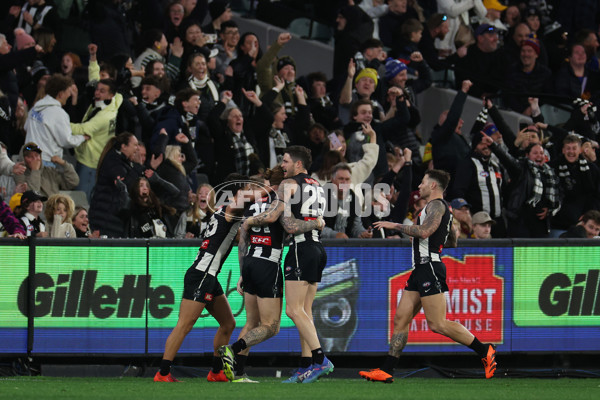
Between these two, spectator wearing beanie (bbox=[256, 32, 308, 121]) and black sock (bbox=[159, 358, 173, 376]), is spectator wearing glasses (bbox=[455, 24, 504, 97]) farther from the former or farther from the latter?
black sock (bbox=[159, 358, 173, 376])

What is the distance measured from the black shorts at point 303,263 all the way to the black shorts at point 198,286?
0.78m

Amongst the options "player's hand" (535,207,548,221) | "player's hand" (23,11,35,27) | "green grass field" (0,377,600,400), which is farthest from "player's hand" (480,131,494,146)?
"player's hand" (23,11,35,27)

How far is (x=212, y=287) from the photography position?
1162 cm

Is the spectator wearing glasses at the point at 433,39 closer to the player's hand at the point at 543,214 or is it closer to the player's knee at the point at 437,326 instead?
the player's hand at the point at 543,214

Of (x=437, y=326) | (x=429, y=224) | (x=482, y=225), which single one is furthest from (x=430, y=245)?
(x=482, y=225)

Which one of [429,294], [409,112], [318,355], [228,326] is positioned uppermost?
[409,112]

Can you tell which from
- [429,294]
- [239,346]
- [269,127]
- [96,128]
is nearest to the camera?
[239,346]

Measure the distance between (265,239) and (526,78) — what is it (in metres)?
10.3

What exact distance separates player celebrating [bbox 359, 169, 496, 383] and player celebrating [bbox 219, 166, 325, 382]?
1126mm

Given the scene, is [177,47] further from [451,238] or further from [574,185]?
[451,238]

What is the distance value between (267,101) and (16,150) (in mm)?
3660

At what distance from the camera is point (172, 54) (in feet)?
57.0

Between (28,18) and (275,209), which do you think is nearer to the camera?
(275,209)

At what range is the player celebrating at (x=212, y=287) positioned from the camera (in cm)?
1159
